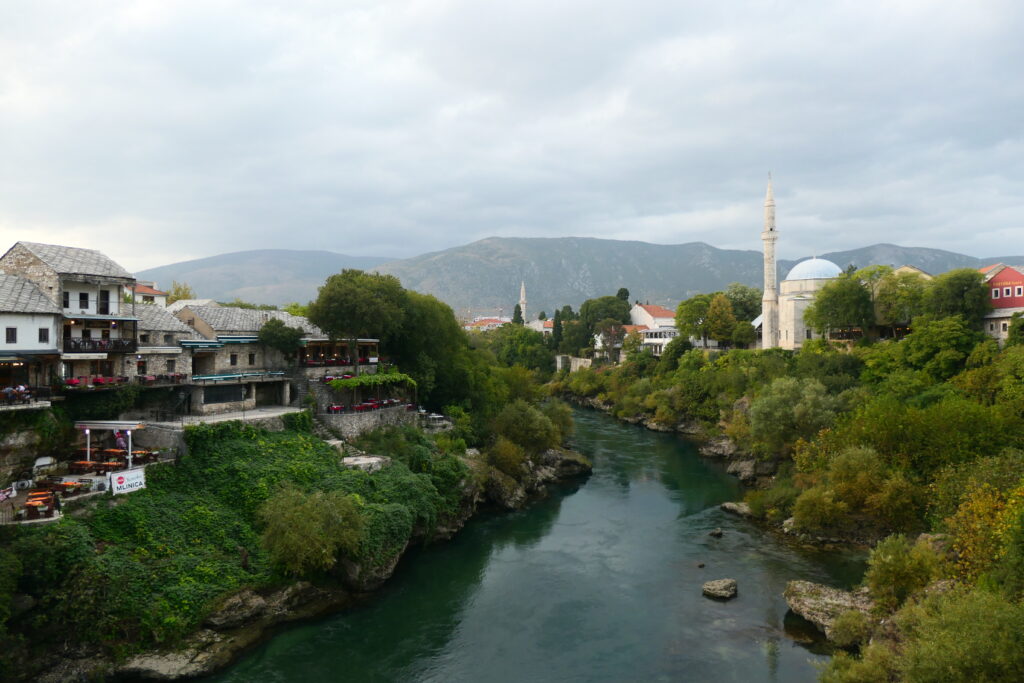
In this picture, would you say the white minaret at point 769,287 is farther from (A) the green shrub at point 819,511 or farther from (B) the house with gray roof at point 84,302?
(B) the house with gray roof at point 84,302

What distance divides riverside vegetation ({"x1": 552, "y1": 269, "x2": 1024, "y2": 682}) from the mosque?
4394 mm

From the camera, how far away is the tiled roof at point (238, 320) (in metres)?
37.3

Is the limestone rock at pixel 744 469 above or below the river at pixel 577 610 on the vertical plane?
above

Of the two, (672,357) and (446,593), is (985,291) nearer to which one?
(672,357)

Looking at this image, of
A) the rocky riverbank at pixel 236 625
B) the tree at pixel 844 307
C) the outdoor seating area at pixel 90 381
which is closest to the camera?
the rocky riverbank at pixel 236 625

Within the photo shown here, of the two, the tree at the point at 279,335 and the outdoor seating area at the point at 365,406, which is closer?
the outdoor seating area at the point at 365,406

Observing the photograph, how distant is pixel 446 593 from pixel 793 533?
59.2 ft

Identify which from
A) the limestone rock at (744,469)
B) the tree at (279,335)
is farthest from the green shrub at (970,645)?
the tree at (279,335)

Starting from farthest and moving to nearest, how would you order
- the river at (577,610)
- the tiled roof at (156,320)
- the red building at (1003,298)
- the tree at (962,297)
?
the tree at (962,297)
the red building at (1003,298)
the tiled roof at (156,320)
the river at (577,610)

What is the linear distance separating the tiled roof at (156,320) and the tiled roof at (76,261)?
2.94 metres

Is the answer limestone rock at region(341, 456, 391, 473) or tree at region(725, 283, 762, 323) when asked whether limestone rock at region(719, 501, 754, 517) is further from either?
tree at region(725, 283, 762, 323)

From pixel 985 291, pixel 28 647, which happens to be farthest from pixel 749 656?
pixel 985 291

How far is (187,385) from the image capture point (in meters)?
32.2

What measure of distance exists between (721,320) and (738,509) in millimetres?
43630
